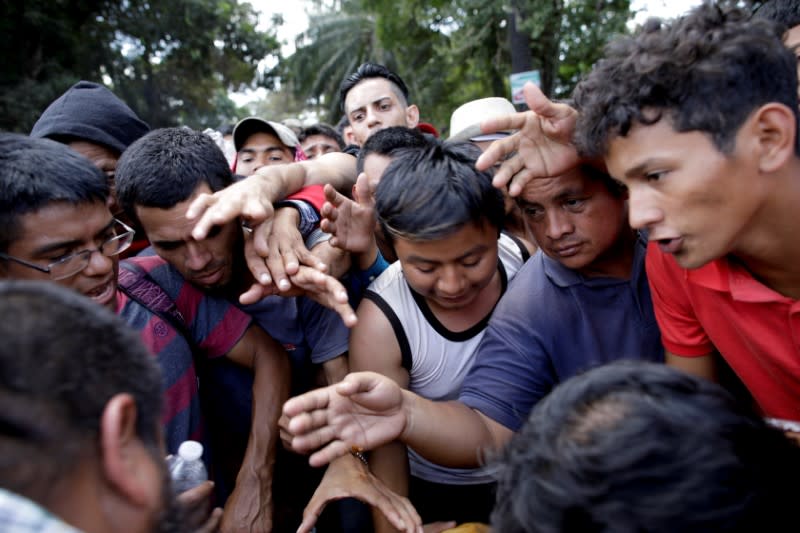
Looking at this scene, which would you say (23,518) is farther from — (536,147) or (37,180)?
(536,147)

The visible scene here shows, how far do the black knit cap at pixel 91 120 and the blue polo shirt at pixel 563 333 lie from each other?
2295mm

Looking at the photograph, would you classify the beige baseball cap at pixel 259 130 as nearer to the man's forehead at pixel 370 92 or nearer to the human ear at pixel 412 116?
the man's forehead at pixel 370 92

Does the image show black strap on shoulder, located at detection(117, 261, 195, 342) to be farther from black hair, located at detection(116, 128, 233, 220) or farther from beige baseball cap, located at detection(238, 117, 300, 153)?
beige baseball cap, located at detection(238, 117, 300, 153)

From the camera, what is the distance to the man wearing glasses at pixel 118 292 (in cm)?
193

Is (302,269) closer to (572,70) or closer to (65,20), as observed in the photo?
(572,70)

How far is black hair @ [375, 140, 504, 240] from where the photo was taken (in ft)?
6.83

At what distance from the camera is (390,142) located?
128 inches

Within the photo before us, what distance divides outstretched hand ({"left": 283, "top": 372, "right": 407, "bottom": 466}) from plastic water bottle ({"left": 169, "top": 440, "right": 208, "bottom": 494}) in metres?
0.33

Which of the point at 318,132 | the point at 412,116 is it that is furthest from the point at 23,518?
the point at 318,132

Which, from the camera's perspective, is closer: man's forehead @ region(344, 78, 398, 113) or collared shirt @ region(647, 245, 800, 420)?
collared shirt @ region(647, 245, 800, 420)

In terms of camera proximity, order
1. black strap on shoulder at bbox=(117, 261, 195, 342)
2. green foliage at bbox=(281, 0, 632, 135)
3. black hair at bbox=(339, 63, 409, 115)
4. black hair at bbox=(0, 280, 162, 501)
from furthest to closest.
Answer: green foliage at bbox=(281, 0, 632, 135) < black hair at bbox=(339, 63, 409, 115) < black strap on shoulder at bbox=(117, 261, 195, 342) < black hair at bbox=(0, 280, 162, 501)

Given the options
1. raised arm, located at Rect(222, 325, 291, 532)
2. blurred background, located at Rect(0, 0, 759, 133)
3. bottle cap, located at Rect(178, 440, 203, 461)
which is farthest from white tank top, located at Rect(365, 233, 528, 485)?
blurred background, located at Rect(0, 0, 759, 133)

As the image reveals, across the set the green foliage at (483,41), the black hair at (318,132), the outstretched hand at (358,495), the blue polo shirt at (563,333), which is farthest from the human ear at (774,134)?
the green foliage at (483,41)

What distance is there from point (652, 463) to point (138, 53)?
1737cm
